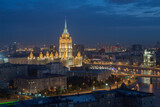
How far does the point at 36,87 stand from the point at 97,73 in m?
5.10

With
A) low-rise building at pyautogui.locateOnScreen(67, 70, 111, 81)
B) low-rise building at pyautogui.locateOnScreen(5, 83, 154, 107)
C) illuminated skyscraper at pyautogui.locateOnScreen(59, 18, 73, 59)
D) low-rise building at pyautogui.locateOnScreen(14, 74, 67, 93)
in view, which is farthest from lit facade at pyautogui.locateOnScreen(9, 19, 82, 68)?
low-rise building at pyautogui.locateOnScreen(5, 83, 154, 107)

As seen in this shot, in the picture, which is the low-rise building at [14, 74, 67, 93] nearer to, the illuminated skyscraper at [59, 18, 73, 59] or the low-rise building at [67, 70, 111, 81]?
the low-rise building at [67, 70, 111, 81]

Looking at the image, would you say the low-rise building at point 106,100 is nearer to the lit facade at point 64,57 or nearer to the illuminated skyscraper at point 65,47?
the lit facade at point 64,57

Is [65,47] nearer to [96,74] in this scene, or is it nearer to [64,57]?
[64,57]

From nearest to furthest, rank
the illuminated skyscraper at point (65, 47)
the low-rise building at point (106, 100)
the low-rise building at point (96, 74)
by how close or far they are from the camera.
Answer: the low-rise building at point (106, 100) → the low-rise building at point (96, 74) → the illuminated skyscraper at point (65, 47)

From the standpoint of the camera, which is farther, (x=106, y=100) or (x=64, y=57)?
(x=64, y=57)

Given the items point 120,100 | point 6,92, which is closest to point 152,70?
point 6,92

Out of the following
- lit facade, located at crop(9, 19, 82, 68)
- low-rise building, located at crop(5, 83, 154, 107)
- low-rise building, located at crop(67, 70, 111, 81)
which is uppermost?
lit facade, located at crop(9, 19, 82, 68)

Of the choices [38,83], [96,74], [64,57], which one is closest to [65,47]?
[64,57]

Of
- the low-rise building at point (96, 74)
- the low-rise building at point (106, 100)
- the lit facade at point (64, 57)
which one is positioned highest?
the lit facade at point (64, 57)

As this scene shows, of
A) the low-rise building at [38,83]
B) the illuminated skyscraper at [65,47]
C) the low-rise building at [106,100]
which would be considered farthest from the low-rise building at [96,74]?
the low-rise building at [106,100]

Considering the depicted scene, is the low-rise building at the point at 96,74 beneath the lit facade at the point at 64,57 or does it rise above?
beneath

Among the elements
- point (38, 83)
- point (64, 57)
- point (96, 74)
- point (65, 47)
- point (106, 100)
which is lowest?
point (106, 100)

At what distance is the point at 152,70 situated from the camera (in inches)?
1059
